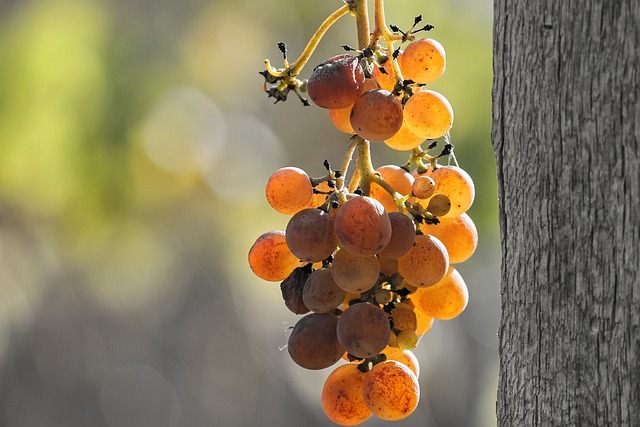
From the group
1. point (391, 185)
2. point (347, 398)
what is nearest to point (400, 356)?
point (347, 398)

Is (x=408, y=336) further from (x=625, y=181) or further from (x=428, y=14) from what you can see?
(x=428, y=14)

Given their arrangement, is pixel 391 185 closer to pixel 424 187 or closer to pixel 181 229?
pixel 424 187

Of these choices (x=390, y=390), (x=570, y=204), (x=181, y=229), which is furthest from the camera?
(x=181, y=229)

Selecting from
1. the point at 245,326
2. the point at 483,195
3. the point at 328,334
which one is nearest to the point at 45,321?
the point at 245,326

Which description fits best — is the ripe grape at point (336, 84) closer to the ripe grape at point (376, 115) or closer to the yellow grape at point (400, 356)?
the ripe grape at point (376, 115)

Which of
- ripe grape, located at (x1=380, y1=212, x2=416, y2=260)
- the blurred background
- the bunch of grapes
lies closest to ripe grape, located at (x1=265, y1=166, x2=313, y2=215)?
the bunch of grapes

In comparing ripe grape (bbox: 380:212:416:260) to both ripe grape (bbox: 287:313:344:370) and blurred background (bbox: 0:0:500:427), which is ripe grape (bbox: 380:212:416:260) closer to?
ripe grape (bbox: 287:313:344:370)
